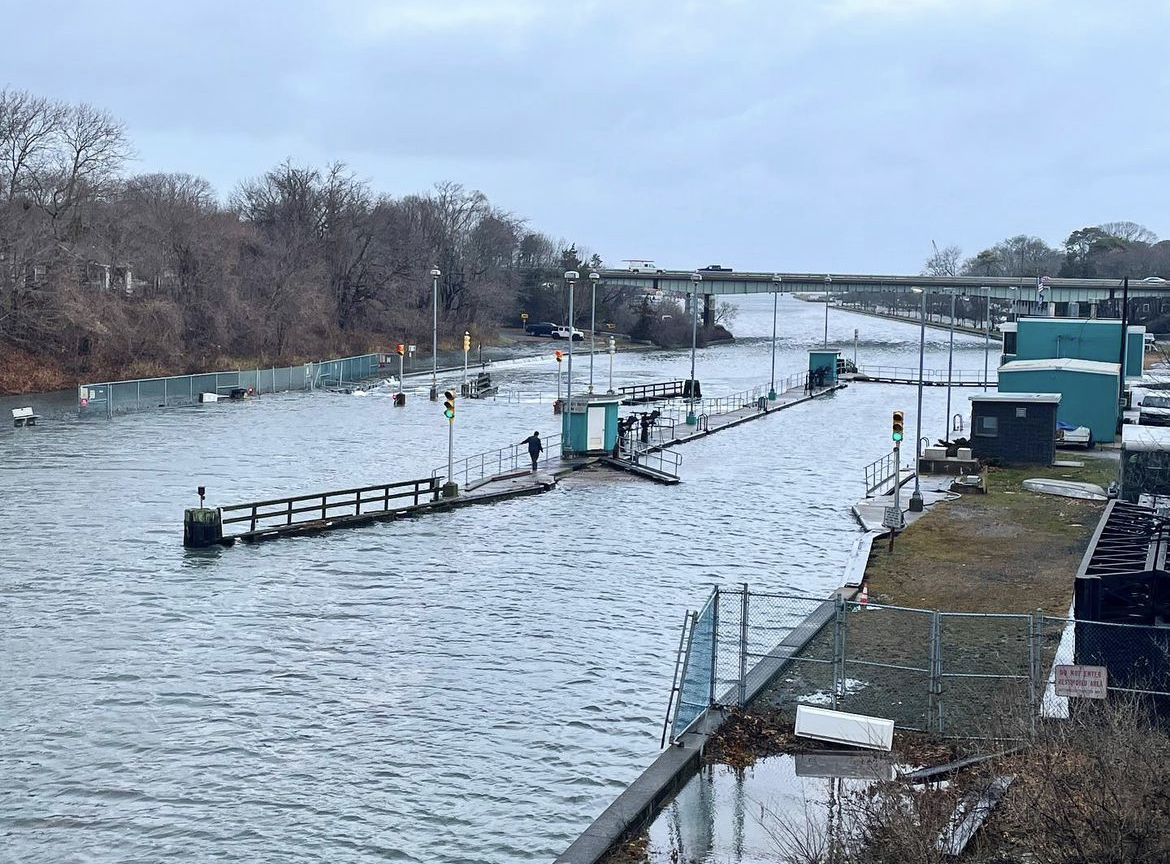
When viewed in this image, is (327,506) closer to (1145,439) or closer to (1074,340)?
(1145,439)

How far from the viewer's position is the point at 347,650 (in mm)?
24453

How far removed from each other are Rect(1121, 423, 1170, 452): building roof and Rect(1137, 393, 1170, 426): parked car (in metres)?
16.5

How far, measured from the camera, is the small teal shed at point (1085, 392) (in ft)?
188

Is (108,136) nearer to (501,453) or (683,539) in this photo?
(501,453)

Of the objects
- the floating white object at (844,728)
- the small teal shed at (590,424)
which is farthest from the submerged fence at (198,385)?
the floating white object at (844,728)

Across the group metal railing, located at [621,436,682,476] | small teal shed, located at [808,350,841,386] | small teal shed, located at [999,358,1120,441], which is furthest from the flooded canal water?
small teal shed, located at [808,350,841,386]

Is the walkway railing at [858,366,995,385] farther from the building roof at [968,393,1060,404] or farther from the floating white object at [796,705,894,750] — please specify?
the floating white object at [796,705,894,750]

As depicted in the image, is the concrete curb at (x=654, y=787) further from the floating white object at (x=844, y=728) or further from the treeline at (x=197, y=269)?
the treeline at (x=197, y=269)

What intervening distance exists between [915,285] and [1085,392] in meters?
91.0

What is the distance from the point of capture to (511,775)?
61.0 feet

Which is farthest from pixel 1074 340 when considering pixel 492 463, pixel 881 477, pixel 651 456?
pixel 492 463

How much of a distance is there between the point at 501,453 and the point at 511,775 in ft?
113

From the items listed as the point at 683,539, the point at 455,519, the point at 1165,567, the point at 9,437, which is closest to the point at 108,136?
the point at 9,437

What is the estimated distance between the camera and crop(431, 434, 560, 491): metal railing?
149ft
